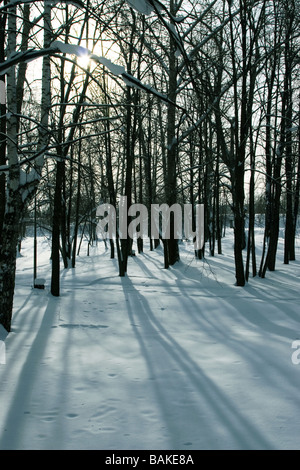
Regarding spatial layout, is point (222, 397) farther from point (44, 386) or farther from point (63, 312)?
point (63, 312)

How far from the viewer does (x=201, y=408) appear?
3.26 m

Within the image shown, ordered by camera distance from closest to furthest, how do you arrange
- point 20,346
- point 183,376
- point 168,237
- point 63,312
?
point 183,376 < point 20,346 < point 63,312 < point 168,237

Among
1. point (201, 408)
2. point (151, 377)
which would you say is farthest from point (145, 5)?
point (151, 377)

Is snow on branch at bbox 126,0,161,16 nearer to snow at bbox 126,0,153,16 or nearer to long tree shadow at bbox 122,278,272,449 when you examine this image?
snow at bbox 126,0,153,16

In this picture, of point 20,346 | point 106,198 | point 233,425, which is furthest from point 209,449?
point 106,198

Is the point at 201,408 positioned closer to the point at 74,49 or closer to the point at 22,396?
the point at 22,396

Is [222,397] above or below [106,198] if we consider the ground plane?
below

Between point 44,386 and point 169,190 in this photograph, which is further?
point 169,190

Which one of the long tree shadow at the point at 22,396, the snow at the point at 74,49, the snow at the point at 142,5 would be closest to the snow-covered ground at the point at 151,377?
the long tree shadow at the point at 22,396

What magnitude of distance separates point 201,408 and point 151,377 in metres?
0.81

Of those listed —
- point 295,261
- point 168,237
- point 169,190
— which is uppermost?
point 169,190

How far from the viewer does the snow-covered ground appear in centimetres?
284

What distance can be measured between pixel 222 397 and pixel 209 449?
0.84m

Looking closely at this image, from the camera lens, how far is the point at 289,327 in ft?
20.0
